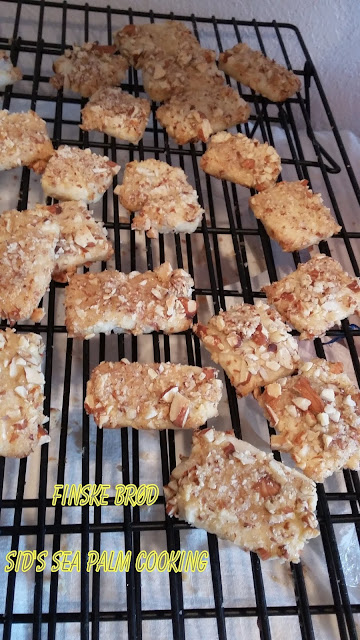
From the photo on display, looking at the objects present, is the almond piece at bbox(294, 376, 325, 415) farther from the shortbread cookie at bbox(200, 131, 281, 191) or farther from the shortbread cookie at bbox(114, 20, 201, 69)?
the shortbread cookie at bbox(114, 20, 201, 69)

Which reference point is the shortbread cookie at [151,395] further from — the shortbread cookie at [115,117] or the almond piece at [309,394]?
the shortbread cookie at [115,117]

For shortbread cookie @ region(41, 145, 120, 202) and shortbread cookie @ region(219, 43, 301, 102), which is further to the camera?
shortbread cookie @ region(219, 43, 301, 102)

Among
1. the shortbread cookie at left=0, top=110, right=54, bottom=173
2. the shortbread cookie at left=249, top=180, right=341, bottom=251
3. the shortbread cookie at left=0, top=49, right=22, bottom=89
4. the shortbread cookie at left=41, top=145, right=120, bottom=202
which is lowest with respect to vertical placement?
the shortbread cookie at left=249, top=180, right=341, bottom=251

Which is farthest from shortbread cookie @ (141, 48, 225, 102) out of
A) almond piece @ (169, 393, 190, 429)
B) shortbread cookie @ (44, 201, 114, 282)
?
almond piece @ (169, 393, 190, 429)

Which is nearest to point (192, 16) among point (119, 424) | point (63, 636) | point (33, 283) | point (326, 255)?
point (326, 255)

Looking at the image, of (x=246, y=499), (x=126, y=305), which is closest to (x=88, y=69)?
(x=126, y=305)

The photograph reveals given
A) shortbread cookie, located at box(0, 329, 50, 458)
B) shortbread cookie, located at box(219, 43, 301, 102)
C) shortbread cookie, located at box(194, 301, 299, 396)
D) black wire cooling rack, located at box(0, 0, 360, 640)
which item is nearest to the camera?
black wire cooling rack, located at box(0, 0, 360, 640)

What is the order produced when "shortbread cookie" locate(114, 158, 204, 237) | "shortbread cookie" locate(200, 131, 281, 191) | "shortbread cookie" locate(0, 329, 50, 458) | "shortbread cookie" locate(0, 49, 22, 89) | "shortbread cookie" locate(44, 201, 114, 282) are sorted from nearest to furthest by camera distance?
"shortbread cookie" locate(0, 329, 50, 458) < "shortbread cookie" locate(44, 201, 114, 282) < "shortbread cookie" locate(114, 158, 204, 237) < "shortbread cookie" locate(200, 131, 281, 191) < "shortbread cookie" locate(0, 49, 22, 89)

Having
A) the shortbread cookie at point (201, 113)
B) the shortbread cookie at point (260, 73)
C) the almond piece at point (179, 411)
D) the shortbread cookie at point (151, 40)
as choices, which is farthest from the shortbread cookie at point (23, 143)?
the almond piece at point (179, 411)
